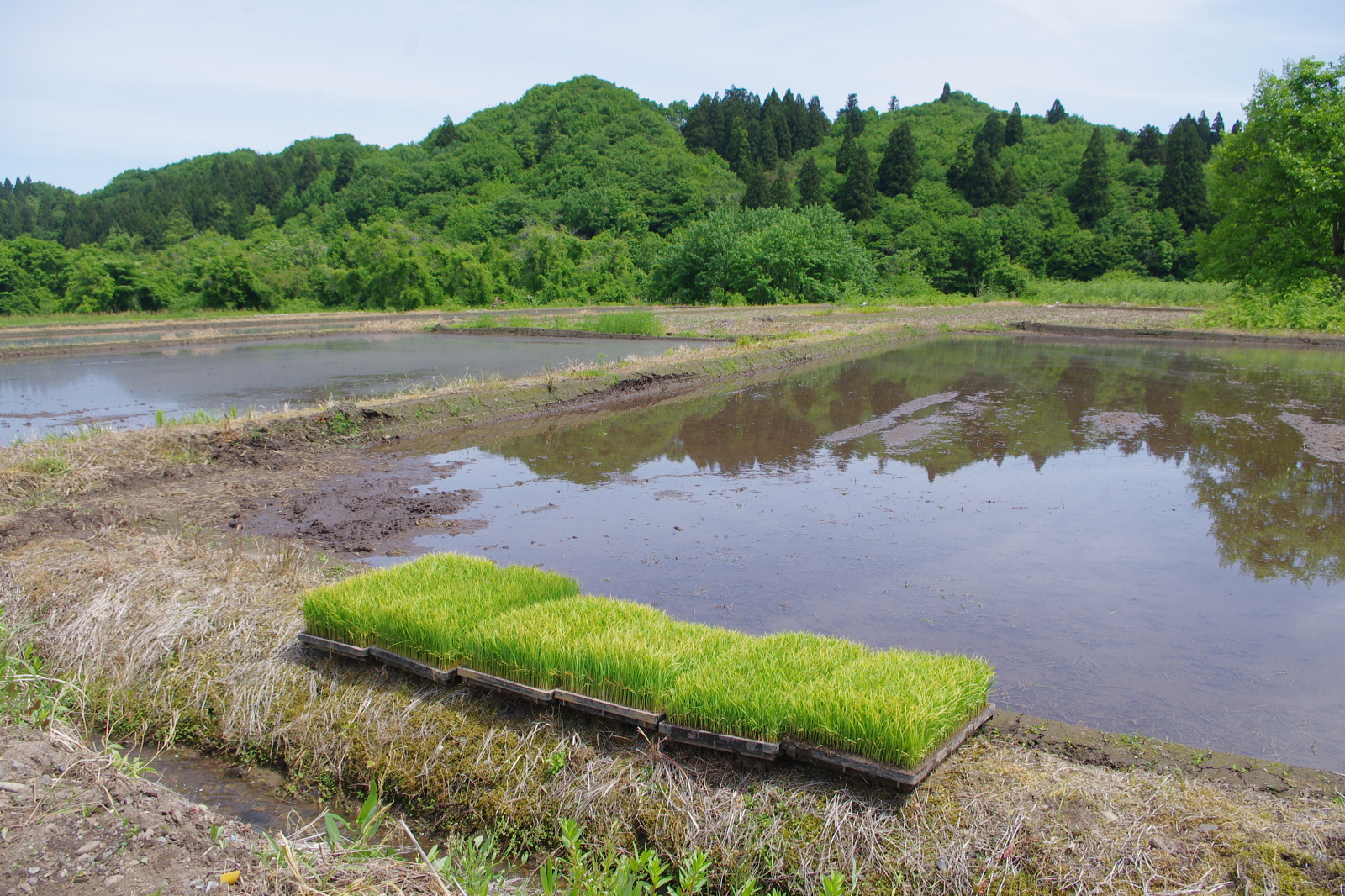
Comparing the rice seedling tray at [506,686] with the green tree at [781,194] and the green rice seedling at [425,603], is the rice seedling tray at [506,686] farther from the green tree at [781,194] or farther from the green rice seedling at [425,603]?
the green tree at [781,194]

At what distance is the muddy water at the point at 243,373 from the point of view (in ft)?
38.0

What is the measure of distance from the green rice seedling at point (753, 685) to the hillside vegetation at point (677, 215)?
26709 mm

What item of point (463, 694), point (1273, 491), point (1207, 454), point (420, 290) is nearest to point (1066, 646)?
point (463, 694)

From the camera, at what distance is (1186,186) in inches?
2285

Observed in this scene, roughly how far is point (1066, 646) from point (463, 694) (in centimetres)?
304

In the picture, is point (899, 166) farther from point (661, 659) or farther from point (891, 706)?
point (891, 706)

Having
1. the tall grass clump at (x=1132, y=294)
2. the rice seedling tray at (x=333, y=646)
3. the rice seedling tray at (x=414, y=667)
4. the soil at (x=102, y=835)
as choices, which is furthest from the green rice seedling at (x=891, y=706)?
the tall grass clump at (x=1132, y=294)

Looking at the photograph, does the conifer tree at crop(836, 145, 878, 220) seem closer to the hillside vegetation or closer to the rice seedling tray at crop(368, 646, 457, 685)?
the hillside vegetation

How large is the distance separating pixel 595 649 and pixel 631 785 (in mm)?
543

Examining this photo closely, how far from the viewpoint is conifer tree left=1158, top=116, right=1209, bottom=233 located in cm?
5738

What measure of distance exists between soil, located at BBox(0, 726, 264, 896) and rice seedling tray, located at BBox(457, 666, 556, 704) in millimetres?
917

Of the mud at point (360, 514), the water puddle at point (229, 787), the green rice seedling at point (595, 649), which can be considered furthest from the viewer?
the mud at point (360, 514)

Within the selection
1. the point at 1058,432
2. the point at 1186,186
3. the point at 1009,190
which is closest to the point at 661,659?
the point at 1058,432

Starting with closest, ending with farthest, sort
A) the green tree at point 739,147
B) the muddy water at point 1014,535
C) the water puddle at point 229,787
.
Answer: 1. the water puddle at point 229,787
2. the muddy water at point 1014,535
3. the green tree at point 739,147
